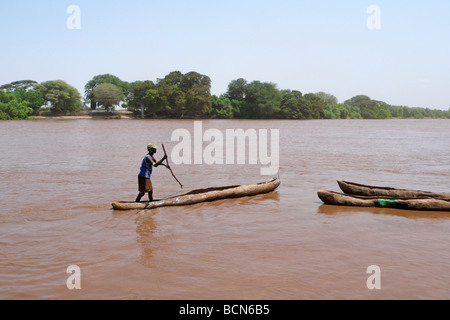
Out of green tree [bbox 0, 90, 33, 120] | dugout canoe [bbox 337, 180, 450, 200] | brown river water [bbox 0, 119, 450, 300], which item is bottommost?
brown river water [bbox 0, 119, 450, 300]

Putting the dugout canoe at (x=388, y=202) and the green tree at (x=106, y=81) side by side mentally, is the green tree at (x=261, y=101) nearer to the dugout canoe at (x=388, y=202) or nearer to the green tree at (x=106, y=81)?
the green tree at (x=106, y=81)

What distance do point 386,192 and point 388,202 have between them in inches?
29.7

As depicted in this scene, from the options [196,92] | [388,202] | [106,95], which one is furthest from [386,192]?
[106,95]

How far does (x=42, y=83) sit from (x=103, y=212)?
68.1 metres

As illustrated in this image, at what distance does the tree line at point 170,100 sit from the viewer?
63.9 meters

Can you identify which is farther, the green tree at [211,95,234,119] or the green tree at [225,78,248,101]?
the green tree at [225,78,248,101]

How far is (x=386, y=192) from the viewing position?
28.7 ft

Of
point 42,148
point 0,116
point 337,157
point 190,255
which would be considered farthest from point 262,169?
point 0,116

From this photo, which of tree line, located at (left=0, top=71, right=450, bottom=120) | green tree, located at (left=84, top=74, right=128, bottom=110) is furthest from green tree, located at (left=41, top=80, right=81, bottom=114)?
green tree, located at (left=84, top=74, right=128, bottom=110)

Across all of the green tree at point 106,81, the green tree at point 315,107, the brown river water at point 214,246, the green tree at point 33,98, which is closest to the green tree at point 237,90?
the green tree at point 315,107

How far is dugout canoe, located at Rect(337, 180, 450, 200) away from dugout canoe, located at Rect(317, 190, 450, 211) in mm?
420

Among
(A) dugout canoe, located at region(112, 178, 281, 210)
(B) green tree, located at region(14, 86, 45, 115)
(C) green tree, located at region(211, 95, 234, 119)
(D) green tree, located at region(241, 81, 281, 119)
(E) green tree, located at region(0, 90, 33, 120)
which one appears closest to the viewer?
(A) dugout canoe, located at region(112, 178, 281, 210)

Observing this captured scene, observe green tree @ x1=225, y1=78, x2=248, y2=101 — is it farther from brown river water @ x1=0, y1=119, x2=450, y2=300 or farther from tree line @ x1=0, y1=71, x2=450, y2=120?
brown river water @ x1=0, y1=119, x2=450, y2=300

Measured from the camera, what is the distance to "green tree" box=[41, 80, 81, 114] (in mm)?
64312
